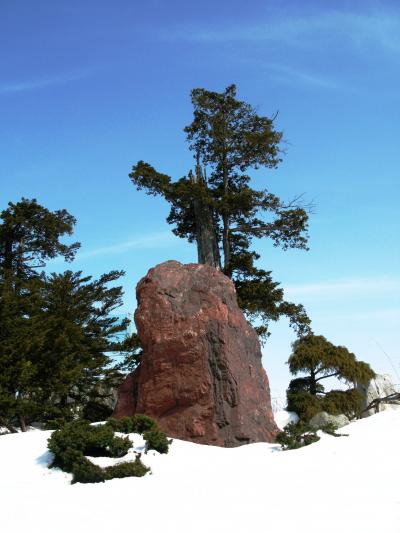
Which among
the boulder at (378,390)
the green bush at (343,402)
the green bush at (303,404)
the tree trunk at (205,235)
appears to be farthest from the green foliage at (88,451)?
the boulder at (378,390)

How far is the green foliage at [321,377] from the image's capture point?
1756 cm

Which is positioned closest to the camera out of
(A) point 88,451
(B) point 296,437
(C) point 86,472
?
(C) point 86,472

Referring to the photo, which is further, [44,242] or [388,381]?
[44,242]

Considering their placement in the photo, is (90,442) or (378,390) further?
(378,390)

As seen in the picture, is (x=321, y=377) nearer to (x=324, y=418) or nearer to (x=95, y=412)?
(x=324, y=418)

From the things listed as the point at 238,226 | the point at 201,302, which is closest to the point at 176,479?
the point at 201,302

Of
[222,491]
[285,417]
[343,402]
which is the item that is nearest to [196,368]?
[222,491]

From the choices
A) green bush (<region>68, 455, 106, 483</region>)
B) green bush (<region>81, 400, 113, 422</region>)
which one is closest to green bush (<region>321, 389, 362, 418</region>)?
green bush (<region>81, 400, 113, 422</region>)

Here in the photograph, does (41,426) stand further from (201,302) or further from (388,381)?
(388,381)

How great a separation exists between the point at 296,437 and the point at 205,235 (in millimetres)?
9872

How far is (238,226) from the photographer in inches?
800

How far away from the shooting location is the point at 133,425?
1046 cm

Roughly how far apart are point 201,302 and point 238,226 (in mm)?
8245

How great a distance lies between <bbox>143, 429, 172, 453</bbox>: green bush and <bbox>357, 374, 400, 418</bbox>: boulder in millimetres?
10913
